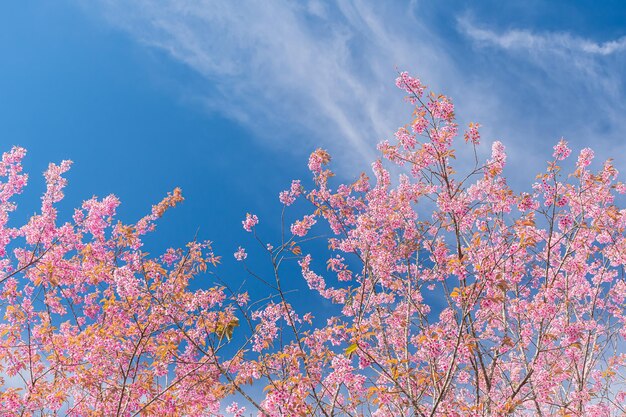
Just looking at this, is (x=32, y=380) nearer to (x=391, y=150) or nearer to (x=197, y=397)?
(x=197, y=397)

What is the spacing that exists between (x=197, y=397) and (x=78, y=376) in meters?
1.79

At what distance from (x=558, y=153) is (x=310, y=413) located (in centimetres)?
572

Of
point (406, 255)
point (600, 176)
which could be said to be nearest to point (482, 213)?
point (406, 255)

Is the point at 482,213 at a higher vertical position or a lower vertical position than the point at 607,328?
higher

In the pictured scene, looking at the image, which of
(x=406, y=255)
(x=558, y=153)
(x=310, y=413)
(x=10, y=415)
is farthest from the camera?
(x=406, y=255)

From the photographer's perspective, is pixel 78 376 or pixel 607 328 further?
pixel 607 328

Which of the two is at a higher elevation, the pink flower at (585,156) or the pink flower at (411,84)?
the pink flower at (411,84)

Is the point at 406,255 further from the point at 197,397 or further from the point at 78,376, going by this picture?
the point at 78,376

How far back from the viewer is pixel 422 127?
8016 millimetres

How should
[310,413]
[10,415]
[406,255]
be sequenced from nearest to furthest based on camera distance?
[310,413] → [10,415] → [406,255]

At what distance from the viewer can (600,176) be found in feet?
26.4

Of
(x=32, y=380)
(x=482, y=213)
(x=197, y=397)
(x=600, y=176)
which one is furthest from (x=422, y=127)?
(x=32, y=380)

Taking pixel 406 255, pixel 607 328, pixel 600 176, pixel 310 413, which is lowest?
pixel 310 413

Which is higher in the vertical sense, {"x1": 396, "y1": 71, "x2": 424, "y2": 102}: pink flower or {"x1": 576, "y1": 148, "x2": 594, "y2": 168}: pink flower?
{"x1": 396, "y1": 71, "x2": 424, "y2": 102}: pink flower
